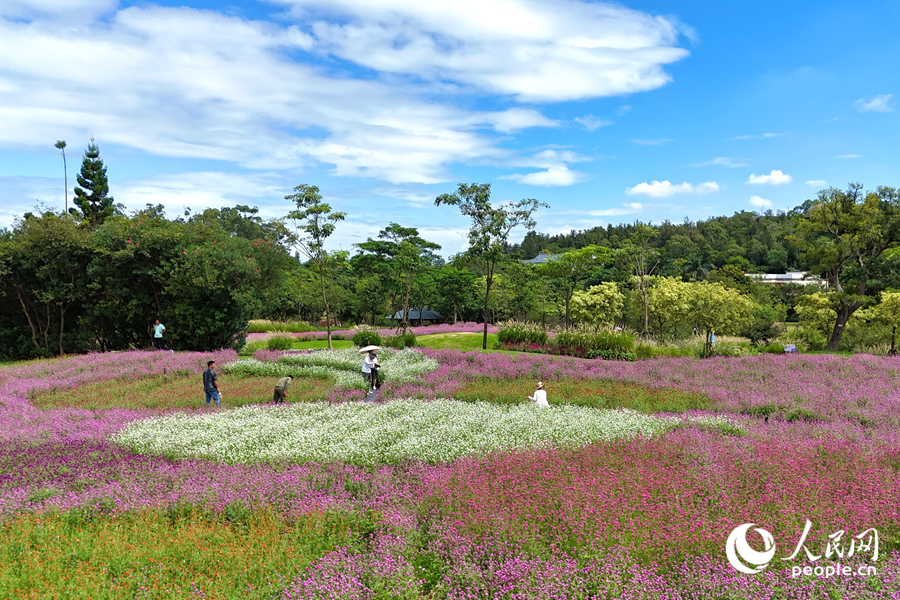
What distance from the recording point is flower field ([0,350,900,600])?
16.1 ft

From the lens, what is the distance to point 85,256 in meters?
27.0

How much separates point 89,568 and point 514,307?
51370 millimetres

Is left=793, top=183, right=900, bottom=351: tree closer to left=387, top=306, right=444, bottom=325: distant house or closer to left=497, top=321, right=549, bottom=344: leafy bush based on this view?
left=497, top=321, right=549, bottom=344: leafy bush

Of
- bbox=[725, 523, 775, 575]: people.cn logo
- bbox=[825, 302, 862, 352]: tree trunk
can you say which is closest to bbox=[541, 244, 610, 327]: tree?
bbox=[825, 302, 862, 352]: tree trunk

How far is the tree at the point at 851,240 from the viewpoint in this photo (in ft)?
86.9

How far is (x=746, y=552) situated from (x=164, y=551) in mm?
6020

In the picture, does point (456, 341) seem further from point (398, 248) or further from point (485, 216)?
point (398, 248)

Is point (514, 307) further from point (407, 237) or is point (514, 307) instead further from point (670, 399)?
point (670, 399)

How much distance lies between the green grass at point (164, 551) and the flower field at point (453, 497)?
3 cm

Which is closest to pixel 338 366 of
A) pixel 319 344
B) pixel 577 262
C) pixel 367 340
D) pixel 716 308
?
pixel 367 340

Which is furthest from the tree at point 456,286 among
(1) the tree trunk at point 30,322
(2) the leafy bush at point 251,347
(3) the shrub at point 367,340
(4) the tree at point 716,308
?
(1) the tree trunk at point 30,322

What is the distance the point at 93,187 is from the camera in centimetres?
5144

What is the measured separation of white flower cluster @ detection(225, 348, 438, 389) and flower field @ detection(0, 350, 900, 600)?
14.4 ft

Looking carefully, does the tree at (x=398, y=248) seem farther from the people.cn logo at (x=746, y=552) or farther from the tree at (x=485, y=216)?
the people.cn logo at (x=746, y=552)
